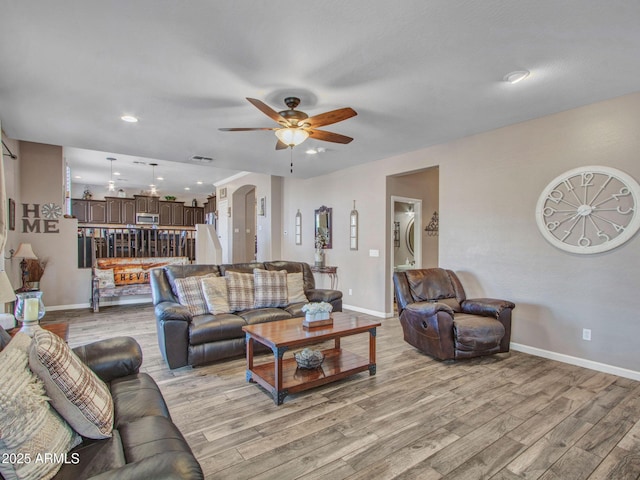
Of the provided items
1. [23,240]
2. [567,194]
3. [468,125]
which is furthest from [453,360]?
[23,240]

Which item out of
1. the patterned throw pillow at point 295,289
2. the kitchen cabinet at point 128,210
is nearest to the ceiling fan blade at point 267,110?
the patterned throw pillow at point 295,289

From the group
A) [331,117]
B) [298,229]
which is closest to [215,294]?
[331,117]

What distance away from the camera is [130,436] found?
144 cm

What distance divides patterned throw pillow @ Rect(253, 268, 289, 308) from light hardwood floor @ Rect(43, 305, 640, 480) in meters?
0.82

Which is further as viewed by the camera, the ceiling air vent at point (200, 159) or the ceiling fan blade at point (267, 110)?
the ceiling air vent at point (200, 159)

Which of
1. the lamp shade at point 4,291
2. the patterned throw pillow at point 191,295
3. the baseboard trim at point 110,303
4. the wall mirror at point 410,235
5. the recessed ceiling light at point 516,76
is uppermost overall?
the recessed ceiling light at point 516,76

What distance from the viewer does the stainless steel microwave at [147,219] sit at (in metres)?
10.8

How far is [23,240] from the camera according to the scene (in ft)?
18.8

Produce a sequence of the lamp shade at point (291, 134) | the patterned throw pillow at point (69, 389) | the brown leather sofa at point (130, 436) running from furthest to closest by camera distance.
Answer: the lamp shade at point (291, 134), the patterned throw pillow at point (69, 389), the brown leather sofa at point (130, 436)

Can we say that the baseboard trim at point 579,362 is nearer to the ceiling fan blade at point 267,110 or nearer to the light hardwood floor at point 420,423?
the light hardwood floor at point 420,423

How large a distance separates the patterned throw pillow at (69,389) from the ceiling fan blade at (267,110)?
2.03 meters

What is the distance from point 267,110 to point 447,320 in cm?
270

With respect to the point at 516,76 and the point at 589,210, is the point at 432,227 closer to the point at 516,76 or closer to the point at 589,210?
the point at 589,210

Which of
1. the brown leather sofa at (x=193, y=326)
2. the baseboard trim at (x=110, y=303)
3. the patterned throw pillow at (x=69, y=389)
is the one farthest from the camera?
the baseboard trim at (x=110, y=303)
